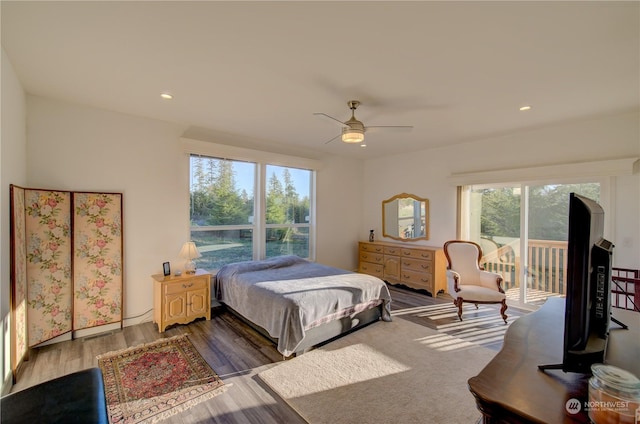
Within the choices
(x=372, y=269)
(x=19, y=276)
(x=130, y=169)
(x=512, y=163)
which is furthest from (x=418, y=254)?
(x=19, y=276)

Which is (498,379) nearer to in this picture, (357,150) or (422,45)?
(422,45)

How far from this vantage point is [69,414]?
1333 mm

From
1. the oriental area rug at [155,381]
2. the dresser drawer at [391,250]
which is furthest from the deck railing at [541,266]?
the oriental area rug at [155,381]

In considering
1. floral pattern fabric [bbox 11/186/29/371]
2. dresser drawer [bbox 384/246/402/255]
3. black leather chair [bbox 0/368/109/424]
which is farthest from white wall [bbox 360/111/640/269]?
floral pattern fabric [bbox 11/186/29/371]

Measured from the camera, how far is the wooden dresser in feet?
15.7

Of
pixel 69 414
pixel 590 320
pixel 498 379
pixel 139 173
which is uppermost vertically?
pixel 139 173

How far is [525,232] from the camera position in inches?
164

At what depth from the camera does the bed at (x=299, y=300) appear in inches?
107

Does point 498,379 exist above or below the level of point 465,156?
below

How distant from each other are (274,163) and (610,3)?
4.13m

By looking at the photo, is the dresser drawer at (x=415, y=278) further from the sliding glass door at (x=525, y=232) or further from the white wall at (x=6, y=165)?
the white wall at (x=6, y=165)

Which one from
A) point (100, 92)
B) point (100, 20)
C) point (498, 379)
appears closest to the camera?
point (498, 379)

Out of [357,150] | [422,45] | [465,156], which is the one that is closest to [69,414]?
[422,45]

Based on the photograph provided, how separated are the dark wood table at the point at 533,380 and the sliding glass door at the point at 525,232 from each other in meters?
3.01
